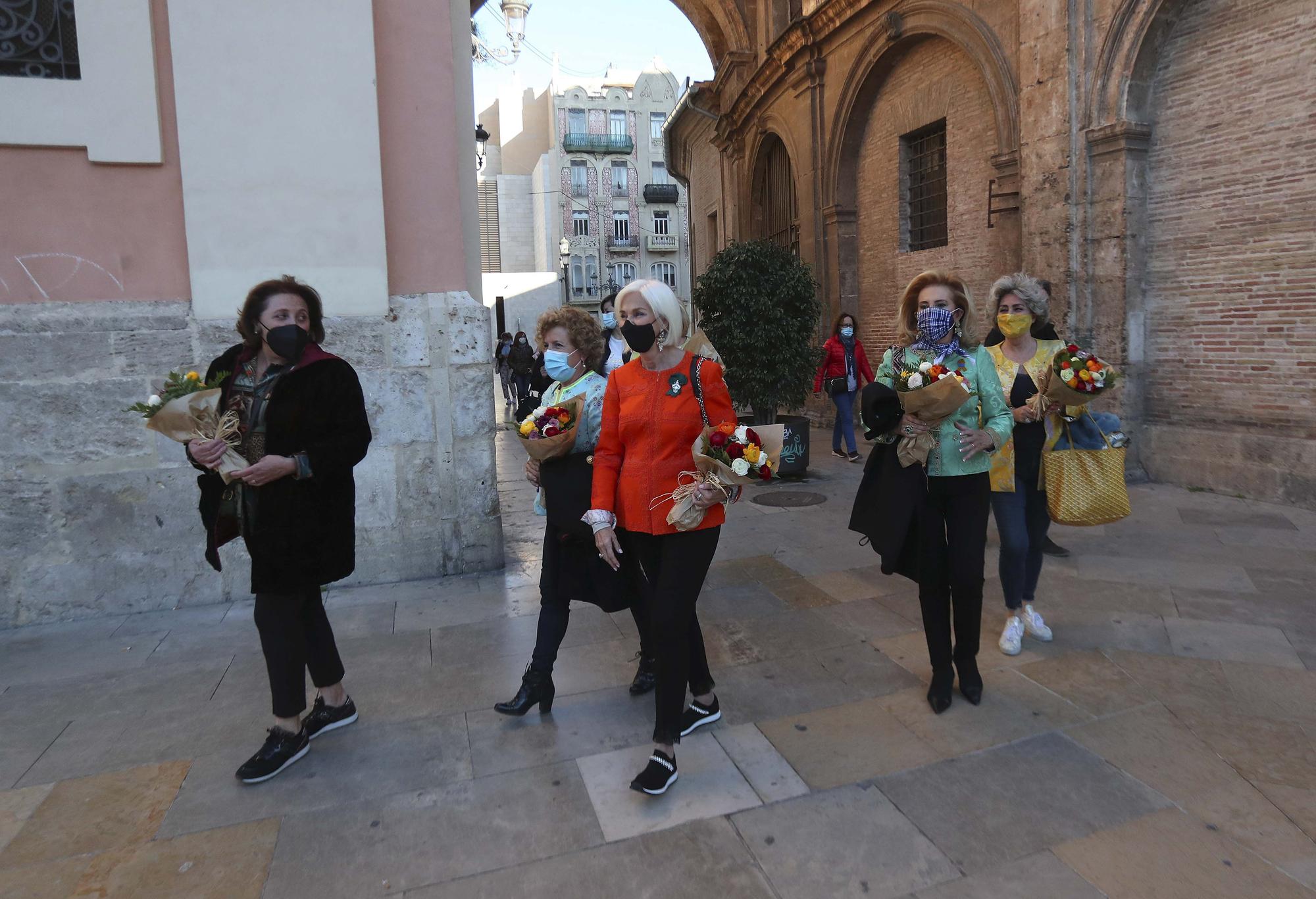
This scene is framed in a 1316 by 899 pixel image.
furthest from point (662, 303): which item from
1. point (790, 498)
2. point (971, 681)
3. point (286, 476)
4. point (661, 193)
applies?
point (661, 193)

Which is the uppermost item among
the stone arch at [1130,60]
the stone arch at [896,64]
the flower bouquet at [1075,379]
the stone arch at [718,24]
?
the stone arch at [718,24]

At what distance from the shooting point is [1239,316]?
7.72m

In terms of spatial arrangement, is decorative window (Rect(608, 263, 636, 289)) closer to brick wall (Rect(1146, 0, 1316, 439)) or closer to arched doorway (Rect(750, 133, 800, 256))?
arched doorway (Rect(750, 133, 800, 256))

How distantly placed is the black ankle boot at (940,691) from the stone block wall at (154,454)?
3313mm

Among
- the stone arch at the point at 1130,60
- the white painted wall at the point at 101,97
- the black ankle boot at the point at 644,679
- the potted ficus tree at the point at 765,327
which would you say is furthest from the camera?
the potted ficus tree at the point at 765,327

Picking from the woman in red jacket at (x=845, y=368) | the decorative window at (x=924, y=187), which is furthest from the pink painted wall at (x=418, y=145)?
the decorative window at (x=924, y=187)

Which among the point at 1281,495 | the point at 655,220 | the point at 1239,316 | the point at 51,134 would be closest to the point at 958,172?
the point at 1239,316

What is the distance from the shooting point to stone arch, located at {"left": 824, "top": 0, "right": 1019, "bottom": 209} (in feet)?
32.7

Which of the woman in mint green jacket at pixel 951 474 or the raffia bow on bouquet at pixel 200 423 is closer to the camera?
the raffia bow on bouquet at pixel 200 423

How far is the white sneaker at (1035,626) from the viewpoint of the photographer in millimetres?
4453

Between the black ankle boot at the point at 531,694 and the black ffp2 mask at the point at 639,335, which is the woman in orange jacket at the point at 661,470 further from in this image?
the black ankle boot at the point at 531,694

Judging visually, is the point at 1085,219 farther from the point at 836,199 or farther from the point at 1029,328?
the point at 836,199

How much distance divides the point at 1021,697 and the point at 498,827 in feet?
7.55

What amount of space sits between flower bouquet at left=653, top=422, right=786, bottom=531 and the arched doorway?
44.4ft
